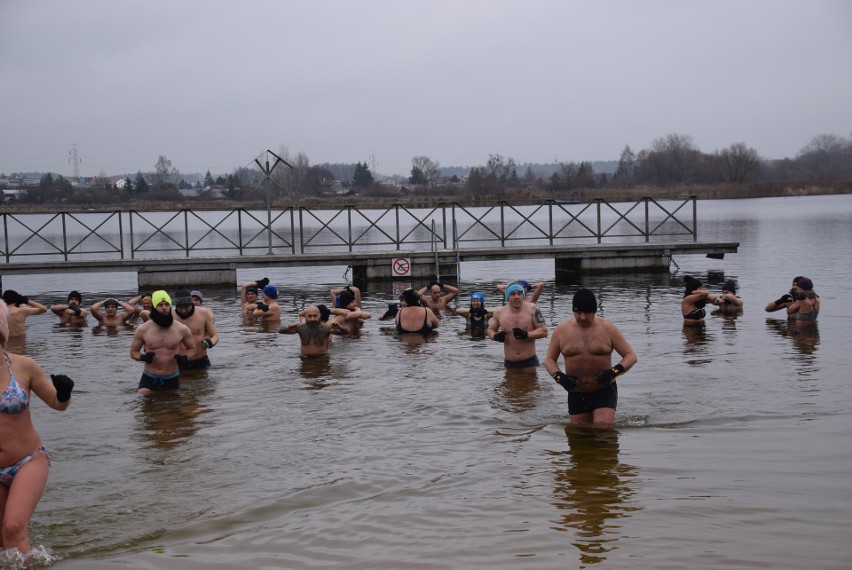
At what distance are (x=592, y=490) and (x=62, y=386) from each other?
421 centimetres

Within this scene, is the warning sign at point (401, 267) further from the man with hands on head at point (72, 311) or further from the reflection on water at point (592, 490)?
the reflection on water at point (592, 490)

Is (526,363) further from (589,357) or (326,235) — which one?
(326,235)

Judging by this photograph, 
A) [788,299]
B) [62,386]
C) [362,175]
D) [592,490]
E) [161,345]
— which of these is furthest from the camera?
[362,175]

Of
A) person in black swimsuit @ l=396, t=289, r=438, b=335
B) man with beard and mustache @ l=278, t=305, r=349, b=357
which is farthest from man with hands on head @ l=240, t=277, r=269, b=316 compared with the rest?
man with beard and mustache @ l=278, t=305, r=349, b=357

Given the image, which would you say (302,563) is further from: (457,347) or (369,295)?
(369,295)

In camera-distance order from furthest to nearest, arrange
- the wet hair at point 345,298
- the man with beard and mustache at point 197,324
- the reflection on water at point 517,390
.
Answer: the wet hair at point 345,298 < the man with beard and mustache at point 197,324 < the reflection on water at point 517,390

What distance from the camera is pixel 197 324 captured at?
1317cm

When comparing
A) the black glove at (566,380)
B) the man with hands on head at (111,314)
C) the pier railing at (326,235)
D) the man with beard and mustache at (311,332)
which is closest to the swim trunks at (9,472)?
the black glove at (566,380)

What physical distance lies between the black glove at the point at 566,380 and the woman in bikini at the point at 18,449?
4.45m

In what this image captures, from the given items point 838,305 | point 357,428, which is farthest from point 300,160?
point 357,428

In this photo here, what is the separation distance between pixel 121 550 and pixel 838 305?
57.8ft

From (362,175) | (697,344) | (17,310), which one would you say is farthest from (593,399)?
(362,175)

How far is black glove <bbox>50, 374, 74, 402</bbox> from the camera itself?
234 inches

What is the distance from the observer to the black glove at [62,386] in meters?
5.95
